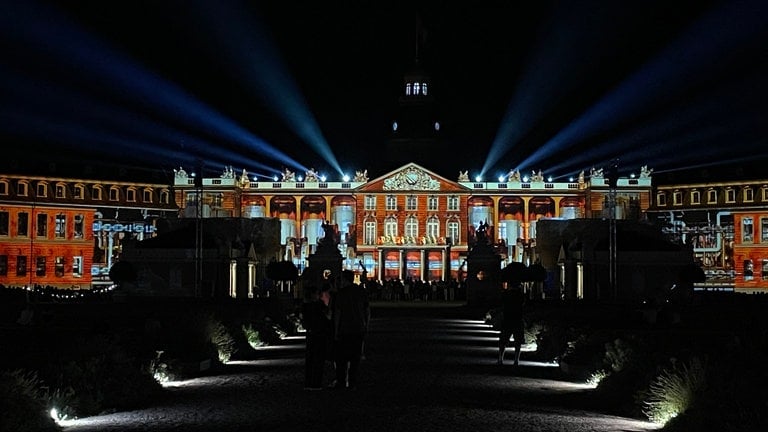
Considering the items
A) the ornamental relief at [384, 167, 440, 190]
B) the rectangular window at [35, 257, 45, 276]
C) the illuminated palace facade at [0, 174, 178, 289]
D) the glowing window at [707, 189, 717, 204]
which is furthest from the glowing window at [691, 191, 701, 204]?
the rectangular window at [35, 257, 45, 276]

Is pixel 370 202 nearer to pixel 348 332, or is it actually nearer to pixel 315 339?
pixel 348 332

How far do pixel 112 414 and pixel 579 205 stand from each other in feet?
373

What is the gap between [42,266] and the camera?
10869cm

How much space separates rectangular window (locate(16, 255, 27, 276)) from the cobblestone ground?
85.4 m

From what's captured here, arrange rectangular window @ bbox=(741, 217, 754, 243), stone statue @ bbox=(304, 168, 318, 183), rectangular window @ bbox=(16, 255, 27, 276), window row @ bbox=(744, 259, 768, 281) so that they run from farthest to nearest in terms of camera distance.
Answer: stone statue @ bbox=(304, 168, 318, 183), rectangular window @ bbox=(741, 217, 754, 243), window row @ bbox=(744, 259, 768, 281), rectangular window @ bbox=(16, 255, 27, 276)

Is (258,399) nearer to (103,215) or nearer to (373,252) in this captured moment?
(103,215)

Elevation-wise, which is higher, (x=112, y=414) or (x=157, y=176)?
(x=157, y=176)

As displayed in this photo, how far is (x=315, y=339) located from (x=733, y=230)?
102 metres

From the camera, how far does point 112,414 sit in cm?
1614

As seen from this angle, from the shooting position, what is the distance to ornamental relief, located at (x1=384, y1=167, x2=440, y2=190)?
127 m

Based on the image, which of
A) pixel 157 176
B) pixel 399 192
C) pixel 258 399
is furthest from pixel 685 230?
pixel 258 399

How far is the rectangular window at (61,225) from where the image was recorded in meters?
111

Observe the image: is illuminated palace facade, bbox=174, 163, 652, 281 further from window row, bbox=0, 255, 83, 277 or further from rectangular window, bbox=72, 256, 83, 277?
window row, bbox=0, 255, 83, 277

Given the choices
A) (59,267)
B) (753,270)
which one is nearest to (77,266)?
(59,267)
